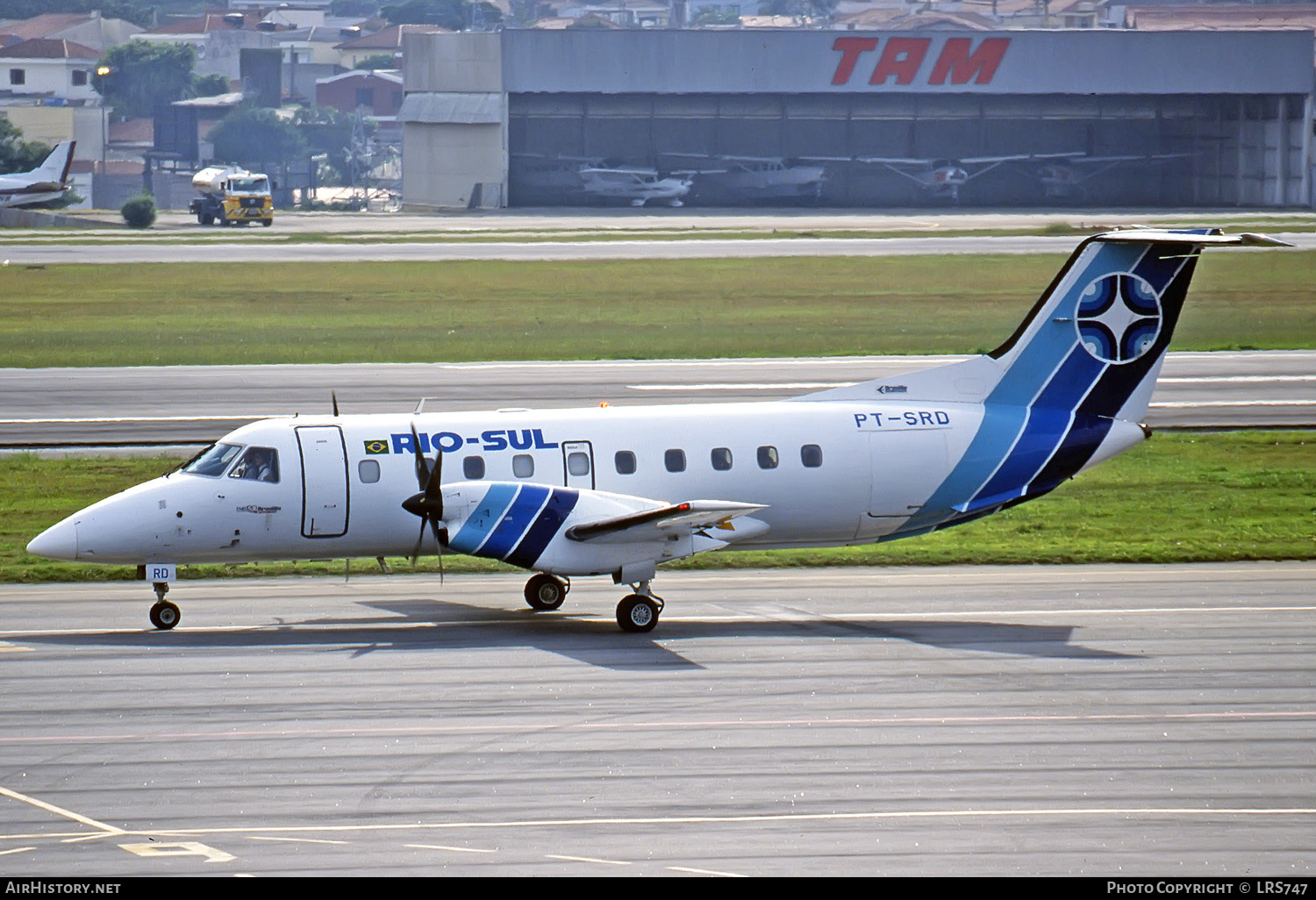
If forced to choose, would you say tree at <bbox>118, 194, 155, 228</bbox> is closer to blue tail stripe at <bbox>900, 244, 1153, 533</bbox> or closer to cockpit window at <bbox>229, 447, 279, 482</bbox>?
cockpit window at <bbox>229, 447, 279, 482</bbox>

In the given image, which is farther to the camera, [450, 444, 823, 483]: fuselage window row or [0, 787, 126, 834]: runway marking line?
[450, 444, 823, 483]: fuselage window row

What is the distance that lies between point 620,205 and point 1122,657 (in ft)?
337

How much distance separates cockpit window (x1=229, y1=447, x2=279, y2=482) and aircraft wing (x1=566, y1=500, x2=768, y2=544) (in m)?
4.32

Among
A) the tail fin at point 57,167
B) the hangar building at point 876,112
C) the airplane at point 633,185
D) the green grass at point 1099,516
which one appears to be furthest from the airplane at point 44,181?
the green grass at point 1099,516

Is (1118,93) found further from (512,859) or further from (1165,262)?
(512,859)

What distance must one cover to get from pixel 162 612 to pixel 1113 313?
14.6 m

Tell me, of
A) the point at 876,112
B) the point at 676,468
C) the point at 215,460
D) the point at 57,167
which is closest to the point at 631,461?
the point at 676,468

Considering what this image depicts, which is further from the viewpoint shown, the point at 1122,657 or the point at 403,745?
the point at 1122,657

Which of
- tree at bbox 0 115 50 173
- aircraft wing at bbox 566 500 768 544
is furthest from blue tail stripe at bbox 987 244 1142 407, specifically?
tree at bbox 0 115 50 173

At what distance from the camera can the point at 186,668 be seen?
1833 centimetres

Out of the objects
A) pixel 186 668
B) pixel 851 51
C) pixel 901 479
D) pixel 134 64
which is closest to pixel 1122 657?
pixel 901 479

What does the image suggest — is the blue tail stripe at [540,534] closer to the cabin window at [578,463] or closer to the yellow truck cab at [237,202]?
the cabin window at [578,463]

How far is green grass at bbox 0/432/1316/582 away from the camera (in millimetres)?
25172

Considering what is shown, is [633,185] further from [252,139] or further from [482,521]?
[482,521]
